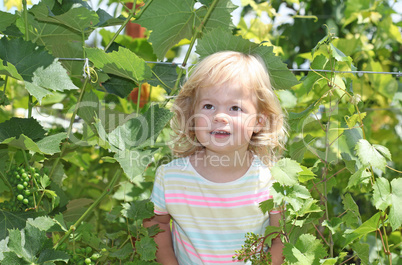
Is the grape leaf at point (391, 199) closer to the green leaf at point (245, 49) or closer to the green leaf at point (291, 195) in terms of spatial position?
the green leaf at point (291, 195)

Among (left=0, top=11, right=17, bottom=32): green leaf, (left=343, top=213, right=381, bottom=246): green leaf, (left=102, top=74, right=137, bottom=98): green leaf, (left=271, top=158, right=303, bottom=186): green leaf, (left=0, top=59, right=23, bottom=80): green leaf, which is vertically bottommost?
(left=343, top=213, right=381, bottom=246): green leaf

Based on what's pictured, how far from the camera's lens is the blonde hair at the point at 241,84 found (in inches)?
Answer: 41.9

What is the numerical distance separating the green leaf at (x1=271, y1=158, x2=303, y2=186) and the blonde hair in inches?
9.8

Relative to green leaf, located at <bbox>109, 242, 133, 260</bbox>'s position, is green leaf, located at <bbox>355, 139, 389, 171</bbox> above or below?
above

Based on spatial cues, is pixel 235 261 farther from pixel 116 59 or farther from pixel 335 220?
pixel 116 59

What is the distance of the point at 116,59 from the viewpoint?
3.36ft

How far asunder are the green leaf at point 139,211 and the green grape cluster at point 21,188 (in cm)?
22

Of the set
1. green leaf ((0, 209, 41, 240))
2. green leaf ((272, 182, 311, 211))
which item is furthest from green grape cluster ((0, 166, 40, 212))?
green leaf ((272, 182, 311, 211))

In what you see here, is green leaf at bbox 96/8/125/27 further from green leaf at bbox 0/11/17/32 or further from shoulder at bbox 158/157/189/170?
shoulder at bbox 158/157/189/170

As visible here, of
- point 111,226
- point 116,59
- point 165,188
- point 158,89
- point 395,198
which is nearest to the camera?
point 395,198

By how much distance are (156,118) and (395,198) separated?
1.67 ft

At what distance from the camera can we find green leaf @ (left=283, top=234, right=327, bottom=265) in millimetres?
876

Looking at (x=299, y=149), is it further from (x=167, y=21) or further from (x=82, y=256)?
(x=82, y=256)

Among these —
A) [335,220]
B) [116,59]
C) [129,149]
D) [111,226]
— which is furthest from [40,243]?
[111,226]
